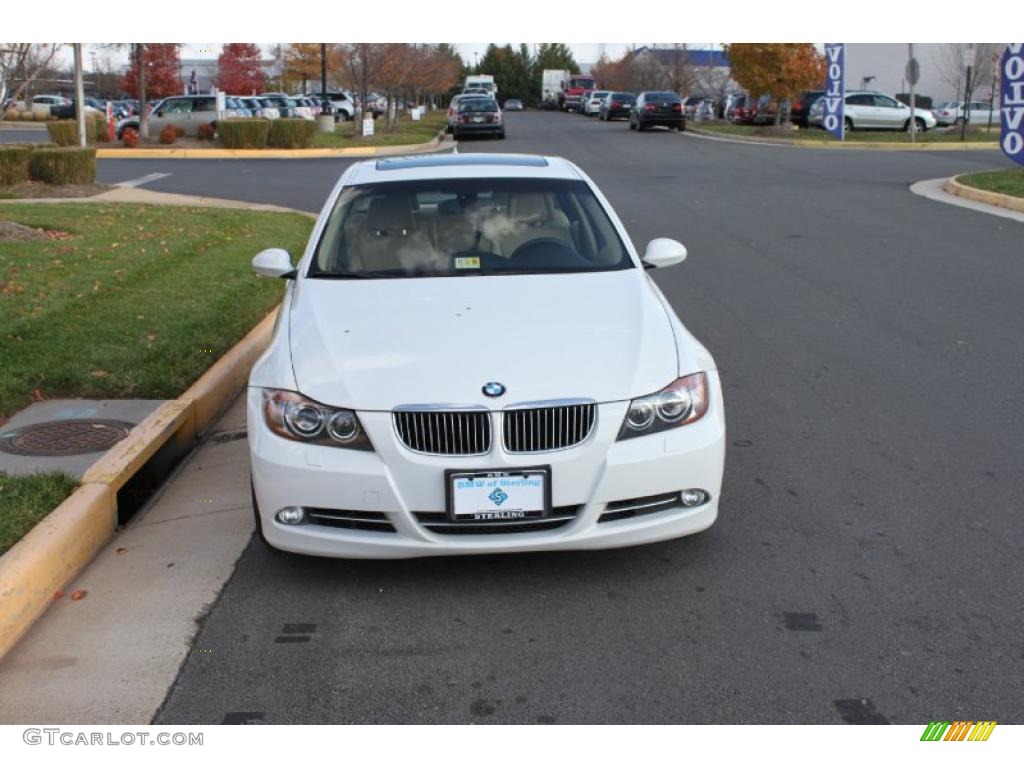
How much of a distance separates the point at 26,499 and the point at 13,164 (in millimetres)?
16604

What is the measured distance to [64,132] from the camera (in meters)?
29.3

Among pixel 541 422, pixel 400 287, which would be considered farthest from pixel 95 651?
pixel 400 287

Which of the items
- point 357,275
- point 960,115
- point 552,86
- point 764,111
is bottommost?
point 357,275

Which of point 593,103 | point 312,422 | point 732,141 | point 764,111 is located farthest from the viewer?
point 593,103

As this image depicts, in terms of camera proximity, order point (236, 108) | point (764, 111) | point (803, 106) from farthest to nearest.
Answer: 1. point (764, 111)
2. point (803, 106)
3. point (236, 108)

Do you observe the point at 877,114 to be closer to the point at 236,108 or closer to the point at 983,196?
the point at 236,108

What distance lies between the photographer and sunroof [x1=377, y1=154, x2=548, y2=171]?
661 centimetres

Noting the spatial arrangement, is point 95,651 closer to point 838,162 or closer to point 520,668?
point 520,668

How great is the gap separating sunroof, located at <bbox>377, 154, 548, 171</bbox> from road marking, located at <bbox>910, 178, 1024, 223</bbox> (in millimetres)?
11756

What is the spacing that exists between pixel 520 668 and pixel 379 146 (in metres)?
30.4

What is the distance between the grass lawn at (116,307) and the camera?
7.07m

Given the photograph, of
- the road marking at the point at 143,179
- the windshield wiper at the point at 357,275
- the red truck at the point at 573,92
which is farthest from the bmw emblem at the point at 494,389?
the red truck at the point at 573,92

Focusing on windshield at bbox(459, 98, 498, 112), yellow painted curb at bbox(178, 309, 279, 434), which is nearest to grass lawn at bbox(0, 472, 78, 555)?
yellow painted curb at bbox(178, 309, 279, 434)

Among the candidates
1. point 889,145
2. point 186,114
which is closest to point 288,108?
point 186,114
